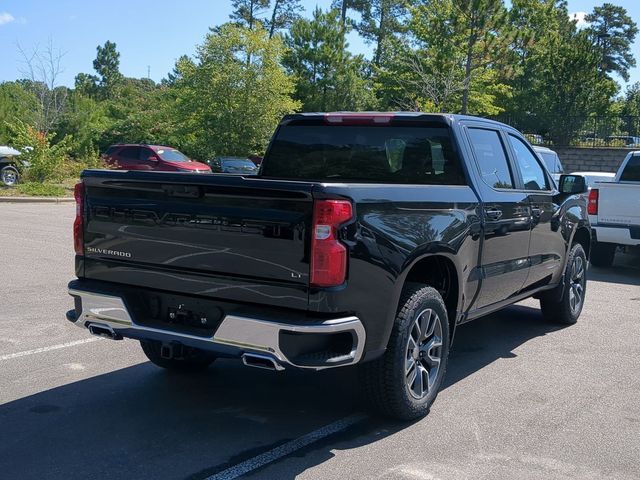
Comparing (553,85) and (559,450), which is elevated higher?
(553,85)

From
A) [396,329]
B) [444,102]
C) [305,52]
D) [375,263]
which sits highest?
[305,52]

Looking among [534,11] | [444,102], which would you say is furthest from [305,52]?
[534,11]

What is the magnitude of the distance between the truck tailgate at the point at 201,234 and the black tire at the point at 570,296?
13.8 feet

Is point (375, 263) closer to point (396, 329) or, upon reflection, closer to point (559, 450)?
point (396, 329)

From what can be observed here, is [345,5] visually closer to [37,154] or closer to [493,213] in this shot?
[37,154]

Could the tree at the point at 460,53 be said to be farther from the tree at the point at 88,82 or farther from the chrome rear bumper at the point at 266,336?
the tree at the point at 88,82

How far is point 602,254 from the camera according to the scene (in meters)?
11.6

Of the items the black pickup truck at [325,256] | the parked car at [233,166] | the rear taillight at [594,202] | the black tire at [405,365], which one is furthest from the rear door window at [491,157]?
the parked car at [233,166]

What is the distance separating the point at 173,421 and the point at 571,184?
4.34m

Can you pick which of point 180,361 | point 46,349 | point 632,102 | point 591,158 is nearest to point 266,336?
point 180,361

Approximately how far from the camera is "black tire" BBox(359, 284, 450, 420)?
13.8ft

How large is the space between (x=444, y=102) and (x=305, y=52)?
439 inches

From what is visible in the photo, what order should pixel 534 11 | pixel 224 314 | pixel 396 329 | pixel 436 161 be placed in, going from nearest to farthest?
pixel 224 314 < pixel 396 329 < pixel 436 161 < pixel 534 11

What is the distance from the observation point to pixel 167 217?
4.07 meters
